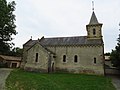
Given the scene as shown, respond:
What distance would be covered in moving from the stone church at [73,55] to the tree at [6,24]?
17.1 feet

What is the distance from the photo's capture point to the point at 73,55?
31.3 metres

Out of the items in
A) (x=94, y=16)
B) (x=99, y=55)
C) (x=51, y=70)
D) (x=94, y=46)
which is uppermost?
(x=94, y=16)

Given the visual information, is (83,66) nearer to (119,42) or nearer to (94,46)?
(94,46)

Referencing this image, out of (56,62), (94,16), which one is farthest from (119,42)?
(56,62)

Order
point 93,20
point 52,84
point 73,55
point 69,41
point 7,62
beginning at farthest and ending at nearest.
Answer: point 7,62
point 93,20
point 69,41
point 73,55
point 52,84

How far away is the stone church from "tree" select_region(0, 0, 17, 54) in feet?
17.1

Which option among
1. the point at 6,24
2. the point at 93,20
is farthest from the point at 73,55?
the point at 6,24

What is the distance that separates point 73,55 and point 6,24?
15579mm

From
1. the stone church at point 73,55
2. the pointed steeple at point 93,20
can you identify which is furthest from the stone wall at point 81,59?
the pointed steeple at point 93,20

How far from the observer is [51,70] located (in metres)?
30.3

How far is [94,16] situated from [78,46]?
9.69 metres

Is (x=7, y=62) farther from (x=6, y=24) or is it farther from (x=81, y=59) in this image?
(x=81, y=59)

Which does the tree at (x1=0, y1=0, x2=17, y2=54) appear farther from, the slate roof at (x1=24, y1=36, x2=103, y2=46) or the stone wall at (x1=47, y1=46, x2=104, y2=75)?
the stone wall at (x1=47, y1=46, x2=104, y2=75)

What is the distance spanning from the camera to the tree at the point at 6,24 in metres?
26.6
